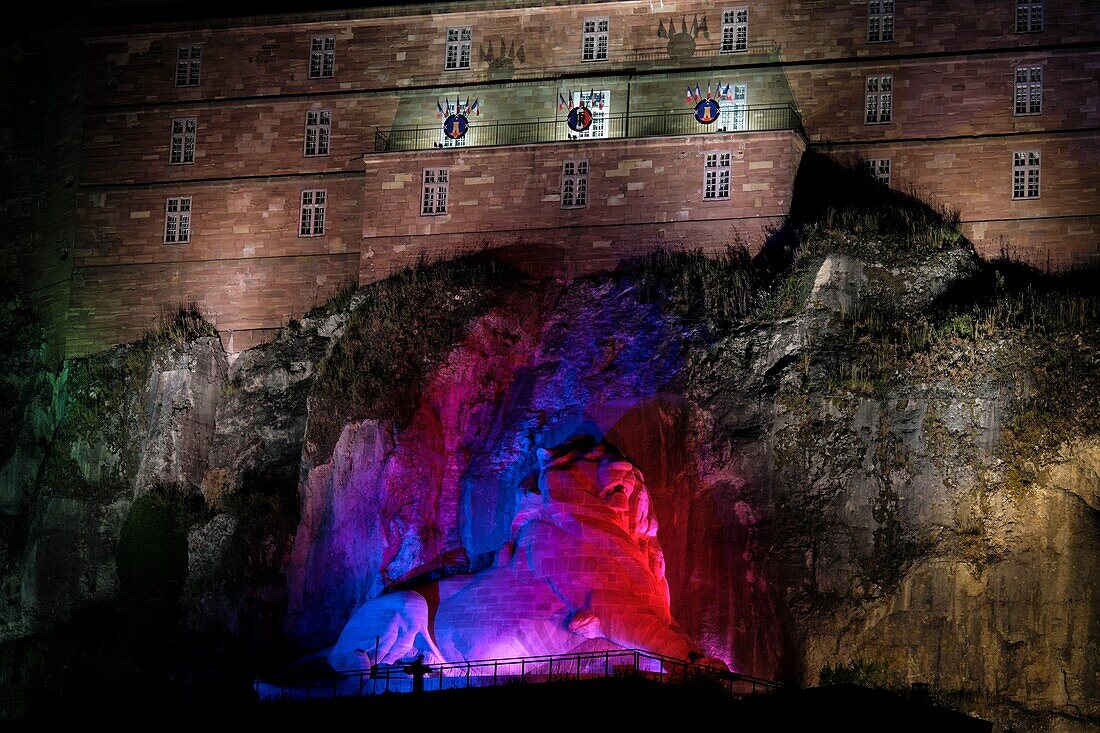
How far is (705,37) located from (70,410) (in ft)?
80.8

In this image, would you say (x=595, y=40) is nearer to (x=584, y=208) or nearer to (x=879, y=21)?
(x=584, y=208)

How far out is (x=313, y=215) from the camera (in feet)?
238

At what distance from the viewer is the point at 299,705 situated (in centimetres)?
5100

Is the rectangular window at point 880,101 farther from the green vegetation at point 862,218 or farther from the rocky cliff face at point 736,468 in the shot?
the rocky cliff face at point 736,468

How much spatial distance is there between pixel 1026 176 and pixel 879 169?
15.1 ft

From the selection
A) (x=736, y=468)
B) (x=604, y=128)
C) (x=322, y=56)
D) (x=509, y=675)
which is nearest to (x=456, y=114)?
(x=604, y=128)

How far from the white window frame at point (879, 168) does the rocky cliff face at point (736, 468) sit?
18.7ft

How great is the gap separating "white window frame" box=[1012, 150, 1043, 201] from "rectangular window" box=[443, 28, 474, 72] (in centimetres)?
1872

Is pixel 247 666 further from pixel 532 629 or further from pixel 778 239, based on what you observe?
pixel 778 239

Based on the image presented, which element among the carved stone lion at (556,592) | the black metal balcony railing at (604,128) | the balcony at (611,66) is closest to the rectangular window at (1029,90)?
the black metal balcony railing at (604,128)

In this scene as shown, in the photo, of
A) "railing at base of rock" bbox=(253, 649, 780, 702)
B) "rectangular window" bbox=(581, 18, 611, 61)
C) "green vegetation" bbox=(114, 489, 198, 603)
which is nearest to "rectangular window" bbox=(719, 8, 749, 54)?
"rectangular window" bbox=(581, 18, 611, 61)

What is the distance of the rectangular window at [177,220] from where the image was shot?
73.4m

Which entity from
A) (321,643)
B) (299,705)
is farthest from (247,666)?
(299,705)

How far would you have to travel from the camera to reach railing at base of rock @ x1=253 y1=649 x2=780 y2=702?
4900 centimetres
